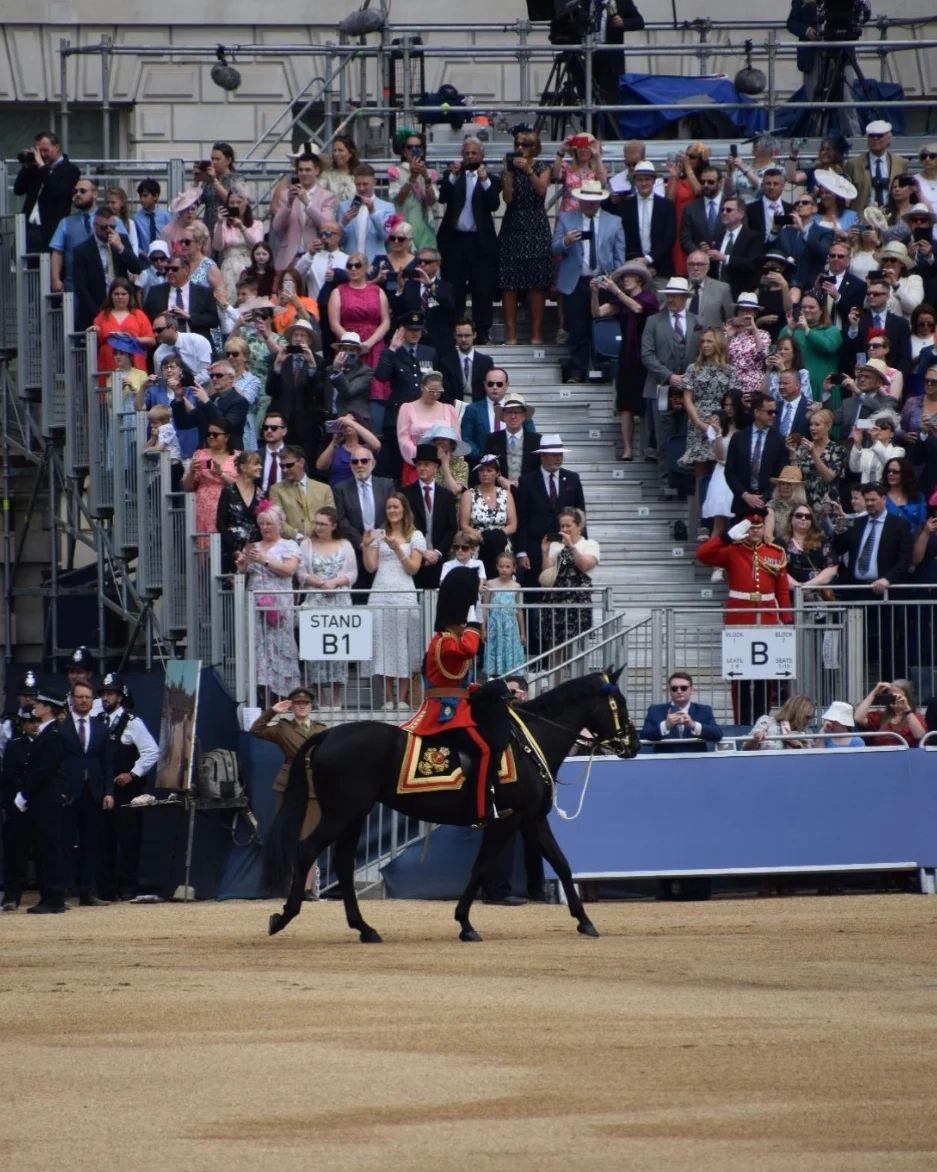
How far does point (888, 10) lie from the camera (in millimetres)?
34906

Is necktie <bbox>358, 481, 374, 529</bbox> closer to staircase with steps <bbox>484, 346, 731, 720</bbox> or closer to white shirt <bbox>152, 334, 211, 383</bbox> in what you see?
staircase with steps <bbox>484, 346, 731, 720</bbox>

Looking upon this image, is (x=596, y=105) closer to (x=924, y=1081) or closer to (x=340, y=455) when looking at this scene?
(x=340, y=455)

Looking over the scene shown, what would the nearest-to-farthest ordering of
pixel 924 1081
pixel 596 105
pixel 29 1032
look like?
pixel 924 1081, pixel 29 1032, pixel 596 105

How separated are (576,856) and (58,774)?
4409mm

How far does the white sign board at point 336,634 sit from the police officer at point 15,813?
242cm

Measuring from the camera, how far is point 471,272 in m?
26.9

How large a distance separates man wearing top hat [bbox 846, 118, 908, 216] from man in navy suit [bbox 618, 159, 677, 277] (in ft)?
7.56

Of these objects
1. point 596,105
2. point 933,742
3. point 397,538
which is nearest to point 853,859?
point 933,742

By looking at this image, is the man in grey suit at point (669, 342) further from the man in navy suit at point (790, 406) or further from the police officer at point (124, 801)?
the police officer at point (124, 801)

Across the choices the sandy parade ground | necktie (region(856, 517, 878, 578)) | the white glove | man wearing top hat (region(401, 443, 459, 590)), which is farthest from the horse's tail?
necktie (region(856, 517, 878, 578))

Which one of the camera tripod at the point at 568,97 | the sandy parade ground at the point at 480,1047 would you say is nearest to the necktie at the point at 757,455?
the sandy parade ground at the point at 480,1047

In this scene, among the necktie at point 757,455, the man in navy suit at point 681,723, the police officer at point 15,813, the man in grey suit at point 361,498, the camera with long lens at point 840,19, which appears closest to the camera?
the man in navy suit at point 681,723

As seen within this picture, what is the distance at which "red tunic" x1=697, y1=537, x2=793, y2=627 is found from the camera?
70.9 feet

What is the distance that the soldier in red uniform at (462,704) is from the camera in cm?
1730
